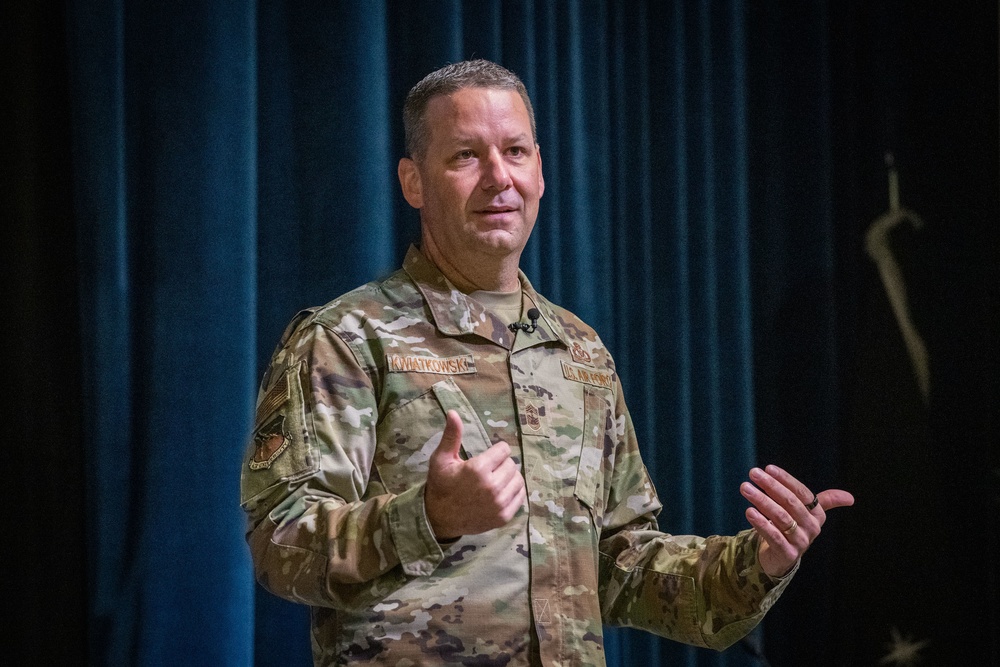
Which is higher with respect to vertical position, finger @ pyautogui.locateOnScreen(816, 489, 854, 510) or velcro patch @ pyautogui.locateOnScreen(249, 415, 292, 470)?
velcro patch @ pyautogui.locateOnScreen(249, 415, 292, 470)

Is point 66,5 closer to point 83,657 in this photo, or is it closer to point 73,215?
point 73,215

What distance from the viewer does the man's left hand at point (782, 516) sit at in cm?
154

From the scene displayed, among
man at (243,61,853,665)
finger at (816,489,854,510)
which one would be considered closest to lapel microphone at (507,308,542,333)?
man at (243,61,853,665)

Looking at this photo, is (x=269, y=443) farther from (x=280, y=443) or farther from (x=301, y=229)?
(x=301, y=229)

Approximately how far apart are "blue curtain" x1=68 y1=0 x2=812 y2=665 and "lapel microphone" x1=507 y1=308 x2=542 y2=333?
469mm

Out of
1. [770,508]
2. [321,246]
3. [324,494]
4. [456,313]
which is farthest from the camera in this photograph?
[321,246]

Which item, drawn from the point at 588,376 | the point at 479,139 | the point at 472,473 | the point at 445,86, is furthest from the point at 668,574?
the point at 445,86

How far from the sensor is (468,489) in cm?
129

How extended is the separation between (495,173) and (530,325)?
26cm

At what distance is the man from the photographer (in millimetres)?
1371

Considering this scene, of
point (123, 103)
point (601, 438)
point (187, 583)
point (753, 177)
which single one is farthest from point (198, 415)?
point (753, 177)

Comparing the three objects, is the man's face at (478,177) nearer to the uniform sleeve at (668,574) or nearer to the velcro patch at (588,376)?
the velcro patch at (588,376)

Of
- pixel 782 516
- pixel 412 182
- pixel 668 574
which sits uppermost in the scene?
pixel 412 182

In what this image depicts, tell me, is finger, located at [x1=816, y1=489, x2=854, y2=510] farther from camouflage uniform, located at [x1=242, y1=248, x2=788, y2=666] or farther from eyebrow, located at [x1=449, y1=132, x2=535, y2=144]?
eyebrow, located at [x1=449, y1=132, x2=535, y2=144]
